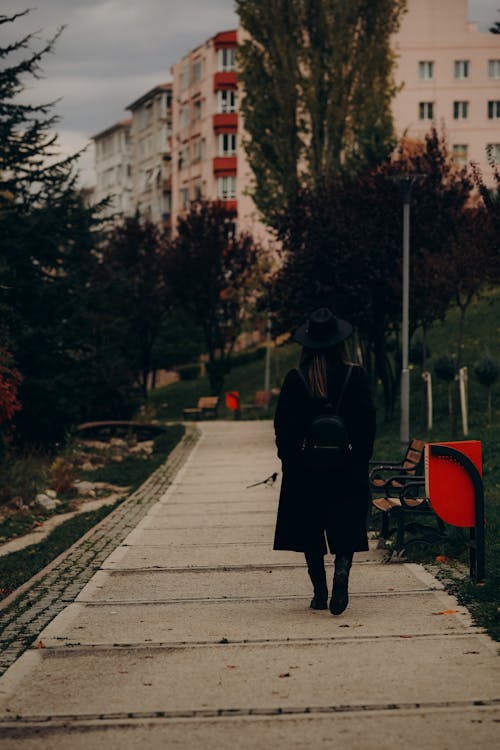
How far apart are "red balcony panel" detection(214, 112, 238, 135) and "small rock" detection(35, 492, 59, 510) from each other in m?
62.4

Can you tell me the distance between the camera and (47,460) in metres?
25.3

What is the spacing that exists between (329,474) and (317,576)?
67cm

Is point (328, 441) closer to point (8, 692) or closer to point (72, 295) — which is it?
point (8, 692)

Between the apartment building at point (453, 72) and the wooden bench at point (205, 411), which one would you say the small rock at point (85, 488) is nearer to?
the wooden bench at point (205, 411)

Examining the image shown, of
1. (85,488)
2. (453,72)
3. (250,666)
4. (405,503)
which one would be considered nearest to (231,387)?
(85,488)

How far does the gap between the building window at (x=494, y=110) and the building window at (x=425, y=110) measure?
3.35 metres

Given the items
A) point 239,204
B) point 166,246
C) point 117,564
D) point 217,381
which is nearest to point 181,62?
point 239,204

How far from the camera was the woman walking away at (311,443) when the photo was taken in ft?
26.3

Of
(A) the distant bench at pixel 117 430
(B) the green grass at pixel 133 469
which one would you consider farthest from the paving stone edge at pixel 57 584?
(A) the distant bench at pixel 117 430

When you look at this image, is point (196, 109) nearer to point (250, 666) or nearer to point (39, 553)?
point (39, 553)

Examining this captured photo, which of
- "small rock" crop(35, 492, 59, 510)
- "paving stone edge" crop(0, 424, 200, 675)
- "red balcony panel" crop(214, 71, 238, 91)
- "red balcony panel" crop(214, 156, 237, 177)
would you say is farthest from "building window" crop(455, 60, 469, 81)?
"paving stone edge" crop(0, 424, 200, 675)

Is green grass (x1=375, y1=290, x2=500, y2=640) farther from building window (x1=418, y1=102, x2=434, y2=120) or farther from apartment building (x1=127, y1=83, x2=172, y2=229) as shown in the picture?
apartment building (x1=127, y1=83, x2=172, y2=229)

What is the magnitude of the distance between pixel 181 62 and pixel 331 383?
8309cm

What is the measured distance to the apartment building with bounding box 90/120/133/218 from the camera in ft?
372
